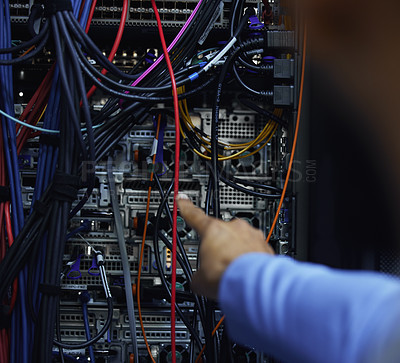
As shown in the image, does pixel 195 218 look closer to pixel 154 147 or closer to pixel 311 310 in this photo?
pixel 311 310

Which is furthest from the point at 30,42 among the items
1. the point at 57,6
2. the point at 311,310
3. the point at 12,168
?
the point at 311,310

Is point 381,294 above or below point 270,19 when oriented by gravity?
below

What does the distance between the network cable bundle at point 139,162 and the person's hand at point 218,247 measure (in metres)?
0.44

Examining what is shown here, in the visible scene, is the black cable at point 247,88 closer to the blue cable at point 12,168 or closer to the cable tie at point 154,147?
the cable tie at point 154,147

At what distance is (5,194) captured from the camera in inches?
44.1

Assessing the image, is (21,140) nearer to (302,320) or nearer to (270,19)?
(270,19)

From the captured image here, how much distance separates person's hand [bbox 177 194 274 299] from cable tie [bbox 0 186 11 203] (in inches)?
27.6

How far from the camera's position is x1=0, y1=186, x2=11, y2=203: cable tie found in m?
1.12

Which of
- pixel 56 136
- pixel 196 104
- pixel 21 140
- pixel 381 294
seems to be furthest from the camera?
pixel 196 104

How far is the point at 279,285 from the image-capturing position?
513 mm

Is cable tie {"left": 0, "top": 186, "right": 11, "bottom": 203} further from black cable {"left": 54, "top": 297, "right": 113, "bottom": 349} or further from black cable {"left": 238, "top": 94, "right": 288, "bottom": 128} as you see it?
black cable {"left": 238, "top": 94, "right": 288, "bottom": 128}

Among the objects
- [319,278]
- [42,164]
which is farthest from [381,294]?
[42,164]

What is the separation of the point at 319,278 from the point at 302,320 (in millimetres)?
58

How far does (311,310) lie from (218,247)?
196mm
